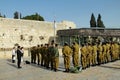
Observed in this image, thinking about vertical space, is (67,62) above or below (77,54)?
below

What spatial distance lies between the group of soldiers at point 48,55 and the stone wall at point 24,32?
17360mm

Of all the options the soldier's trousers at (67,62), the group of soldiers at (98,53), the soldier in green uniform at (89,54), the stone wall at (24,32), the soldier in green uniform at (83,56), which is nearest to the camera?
the soldier's trousers at (67,62)

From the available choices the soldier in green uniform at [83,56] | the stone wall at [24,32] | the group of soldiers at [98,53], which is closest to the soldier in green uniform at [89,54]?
the group of soldiers at [98,53]

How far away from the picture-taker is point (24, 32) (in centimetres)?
4206

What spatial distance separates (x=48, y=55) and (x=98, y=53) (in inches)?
145

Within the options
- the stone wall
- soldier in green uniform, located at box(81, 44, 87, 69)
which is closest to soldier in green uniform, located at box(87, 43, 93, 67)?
soldier in green uniform, located at box(81, 44, 87, 69)

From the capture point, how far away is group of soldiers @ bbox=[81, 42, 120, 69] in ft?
59.5

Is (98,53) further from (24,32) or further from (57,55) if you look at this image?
(24,32)

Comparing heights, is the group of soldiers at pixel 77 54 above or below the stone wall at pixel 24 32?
below

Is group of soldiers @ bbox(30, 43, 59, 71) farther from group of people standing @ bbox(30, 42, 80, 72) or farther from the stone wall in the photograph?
the stone wall

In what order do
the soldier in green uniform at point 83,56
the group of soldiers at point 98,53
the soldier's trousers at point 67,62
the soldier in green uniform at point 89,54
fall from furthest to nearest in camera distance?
the soldier in green uniform at point 89,54, the group of soldiers at point 98,53, the soldier in green uniform at point 83,56, the soldier's trousers at point 67,62

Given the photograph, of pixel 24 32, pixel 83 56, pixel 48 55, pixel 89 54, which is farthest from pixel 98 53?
pixel 24 32

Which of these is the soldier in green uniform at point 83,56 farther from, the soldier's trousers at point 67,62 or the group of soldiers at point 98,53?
the soldier's trousers at point 67,62

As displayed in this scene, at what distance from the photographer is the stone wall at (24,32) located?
129 feet
